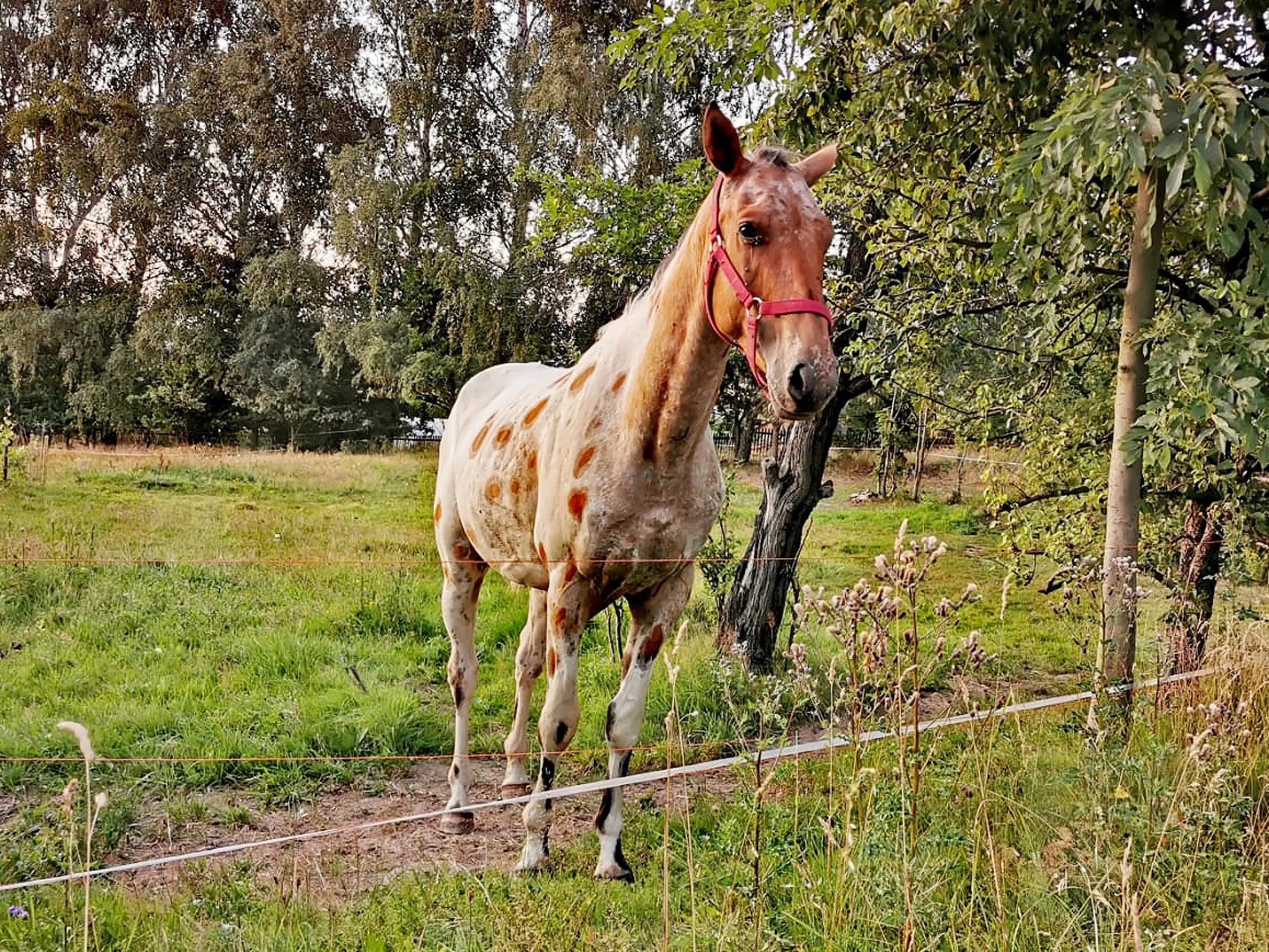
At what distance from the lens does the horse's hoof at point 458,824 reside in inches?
141

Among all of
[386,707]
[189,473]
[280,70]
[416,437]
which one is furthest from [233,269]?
[386,707]

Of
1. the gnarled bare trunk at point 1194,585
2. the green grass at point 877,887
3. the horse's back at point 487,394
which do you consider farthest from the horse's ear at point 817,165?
the gnarled bare trunk at point 1194,585

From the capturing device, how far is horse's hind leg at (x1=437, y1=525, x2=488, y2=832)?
154 inches

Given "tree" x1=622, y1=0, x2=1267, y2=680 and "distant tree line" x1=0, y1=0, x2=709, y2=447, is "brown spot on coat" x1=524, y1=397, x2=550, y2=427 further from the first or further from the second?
"distant tree line" x1=0, y1=0, x2=709, y2=447

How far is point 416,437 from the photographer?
21812mm

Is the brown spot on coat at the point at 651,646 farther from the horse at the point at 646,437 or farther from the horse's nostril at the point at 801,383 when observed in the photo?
the horse's nostril at the point at 801,383

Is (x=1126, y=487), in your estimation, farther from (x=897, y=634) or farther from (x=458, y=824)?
(x=458, y=824)

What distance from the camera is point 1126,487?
128 inches

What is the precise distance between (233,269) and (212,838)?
22736 mm

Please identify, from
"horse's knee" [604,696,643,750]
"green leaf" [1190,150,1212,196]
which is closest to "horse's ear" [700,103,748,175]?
"green leaf" [1190,150,1212,196]

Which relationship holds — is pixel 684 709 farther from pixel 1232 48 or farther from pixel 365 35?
pixel 365 35

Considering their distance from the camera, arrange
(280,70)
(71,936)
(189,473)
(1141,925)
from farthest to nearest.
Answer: (280,70) < (189,473) < (71,936) < (1141,925)

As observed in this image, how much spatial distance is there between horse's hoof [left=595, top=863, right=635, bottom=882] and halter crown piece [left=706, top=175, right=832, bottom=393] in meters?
1.92

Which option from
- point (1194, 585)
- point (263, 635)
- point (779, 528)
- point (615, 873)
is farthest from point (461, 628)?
point (1194, 585)
